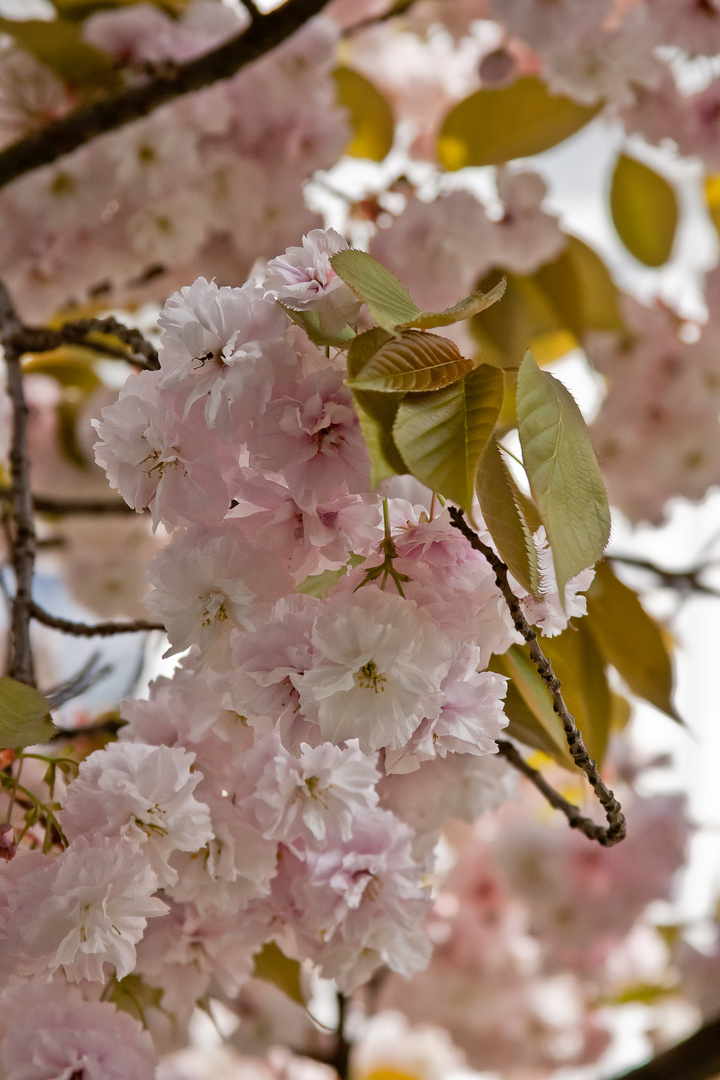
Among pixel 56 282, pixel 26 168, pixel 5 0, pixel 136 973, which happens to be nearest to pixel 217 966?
pixel 136 973

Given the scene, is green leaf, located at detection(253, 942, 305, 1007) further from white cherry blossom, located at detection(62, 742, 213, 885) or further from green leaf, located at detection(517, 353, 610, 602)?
green leaf, located at detection(517, 353, 610, 602)

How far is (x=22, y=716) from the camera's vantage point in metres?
0.32

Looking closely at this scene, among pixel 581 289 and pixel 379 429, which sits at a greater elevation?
pixel 379 429

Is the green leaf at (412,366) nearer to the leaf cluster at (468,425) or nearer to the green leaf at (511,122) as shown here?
the leaf cluster at (468,425)

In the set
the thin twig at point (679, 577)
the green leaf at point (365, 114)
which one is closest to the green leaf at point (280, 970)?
the thin twig at point (679, 577)

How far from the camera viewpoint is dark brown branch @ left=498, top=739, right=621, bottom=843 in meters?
0.37

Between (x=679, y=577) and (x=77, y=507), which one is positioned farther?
(x=679, y=577)

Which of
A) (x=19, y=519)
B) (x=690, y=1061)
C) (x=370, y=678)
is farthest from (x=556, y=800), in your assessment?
(x=690, y=1061)

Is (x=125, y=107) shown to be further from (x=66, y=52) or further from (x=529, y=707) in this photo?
(x=529, y=707)

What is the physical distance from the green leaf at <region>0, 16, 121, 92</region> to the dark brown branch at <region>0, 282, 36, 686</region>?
246 mm

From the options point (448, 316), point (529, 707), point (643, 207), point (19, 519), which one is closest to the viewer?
point (448, 316)

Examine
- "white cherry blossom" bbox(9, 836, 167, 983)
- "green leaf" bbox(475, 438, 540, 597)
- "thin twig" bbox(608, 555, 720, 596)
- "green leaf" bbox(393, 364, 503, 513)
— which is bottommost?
"thin twig" bbox(608, 555, 720, 596)

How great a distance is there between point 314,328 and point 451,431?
49mm

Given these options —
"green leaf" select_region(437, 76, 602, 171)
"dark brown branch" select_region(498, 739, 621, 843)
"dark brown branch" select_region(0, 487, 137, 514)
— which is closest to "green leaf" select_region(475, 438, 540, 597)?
"dark brown branch" select_region(498, 739, 621, 843)
